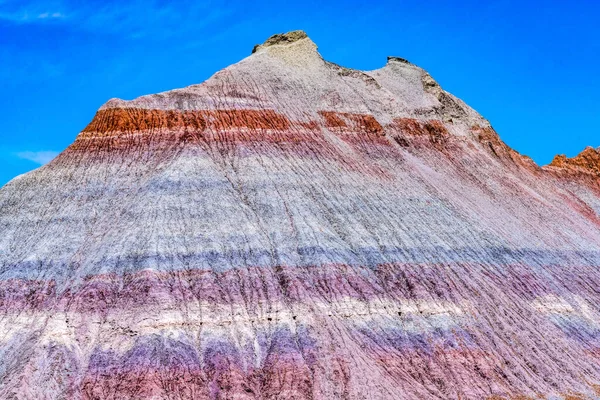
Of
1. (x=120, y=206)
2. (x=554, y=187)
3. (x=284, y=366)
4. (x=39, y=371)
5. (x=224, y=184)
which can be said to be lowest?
(x=39, y=371)

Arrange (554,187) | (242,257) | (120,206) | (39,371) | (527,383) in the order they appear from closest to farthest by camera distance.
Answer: (39,371) → (527,383) → (242,257) → (120,206) → (554,187)

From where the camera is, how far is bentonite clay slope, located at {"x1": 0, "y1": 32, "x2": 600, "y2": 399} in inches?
1278

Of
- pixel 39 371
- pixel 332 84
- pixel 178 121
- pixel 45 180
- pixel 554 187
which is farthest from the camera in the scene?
pixel 554 187

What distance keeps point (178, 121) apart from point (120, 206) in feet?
30.3

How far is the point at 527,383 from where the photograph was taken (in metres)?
35.3

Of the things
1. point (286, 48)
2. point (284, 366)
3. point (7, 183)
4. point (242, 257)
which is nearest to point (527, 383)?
point (284, 366)

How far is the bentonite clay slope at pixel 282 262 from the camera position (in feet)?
107

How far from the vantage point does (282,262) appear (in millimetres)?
38219

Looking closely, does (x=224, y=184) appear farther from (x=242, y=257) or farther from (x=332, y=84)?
(x=332, y=84)

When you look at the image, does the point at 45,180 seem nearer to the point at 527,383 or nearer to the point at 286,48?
the point at 286,48

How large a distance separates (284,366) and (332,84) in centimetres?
3328

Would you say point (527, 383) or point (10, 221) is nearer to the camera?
point (527, 383)

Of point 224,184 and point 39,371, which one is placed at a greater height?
point 224,184

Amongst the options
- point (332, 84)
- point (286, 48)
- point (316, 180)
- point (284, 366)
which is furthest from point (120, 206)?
point (286, 48)
